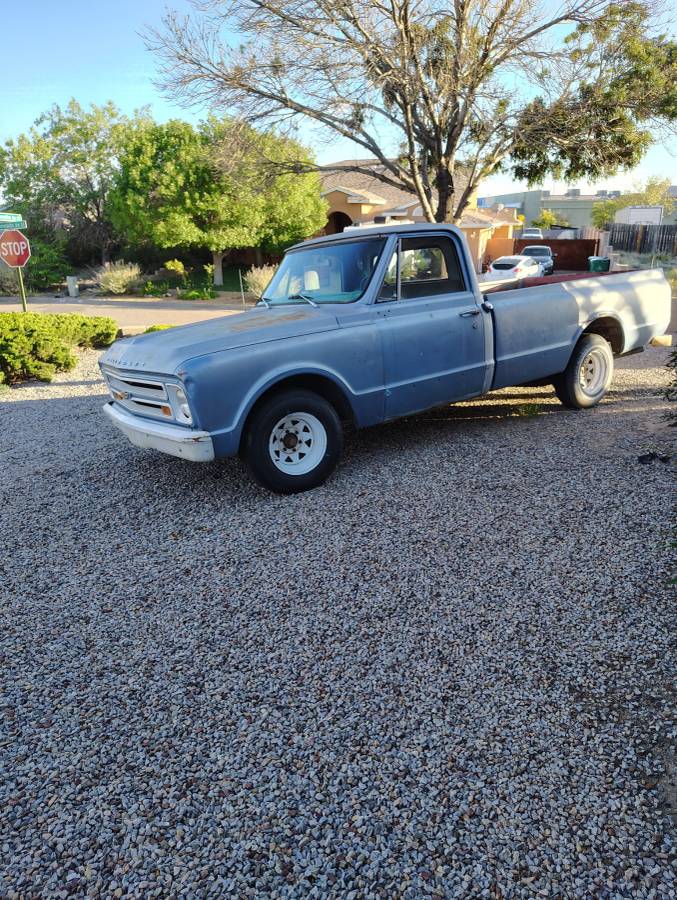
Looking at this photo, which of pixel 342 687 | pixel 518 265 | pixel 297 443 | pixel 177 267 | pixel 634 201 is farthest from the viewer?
pixel 634 201

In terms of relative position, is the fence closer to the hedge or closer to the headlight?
the hedge

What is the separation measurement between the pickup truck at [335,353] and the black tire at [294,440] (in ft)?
0.03

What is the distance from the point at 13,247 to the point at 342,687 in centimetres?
1170

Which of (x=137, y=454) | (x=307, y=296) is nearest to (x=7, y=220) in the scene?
(x=137, y=454)

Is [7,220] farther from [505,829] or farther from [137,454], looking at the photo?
[505,829]

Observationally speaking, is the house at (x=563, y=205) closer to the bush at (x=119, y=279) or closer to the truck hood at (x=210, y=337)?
the bush at (x=119, y=279)

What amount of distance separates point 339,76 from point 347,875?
43.8 ft

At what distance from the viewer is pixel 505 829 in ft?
6.61

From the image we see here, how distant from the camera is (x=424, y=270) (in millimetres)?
5312

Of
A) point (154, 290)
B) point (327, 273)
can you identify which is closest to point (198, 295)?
point (154, 290)

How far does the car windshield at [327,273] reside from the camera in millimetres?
5086

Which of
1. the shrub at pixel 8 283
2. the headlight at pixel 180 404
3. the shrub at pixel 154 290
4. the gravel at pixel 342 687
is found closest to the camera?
the gravel at pixel 342 687

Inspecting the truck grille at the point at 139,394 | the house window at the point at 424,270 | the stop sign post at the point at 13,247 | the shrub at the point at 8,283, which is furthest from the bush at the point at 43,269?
the house window at the point at 424,270

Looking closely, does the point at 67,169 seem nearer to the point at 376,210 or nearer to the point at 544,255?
the point at 376,210
